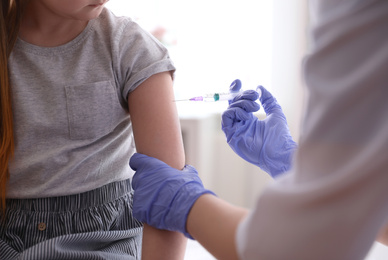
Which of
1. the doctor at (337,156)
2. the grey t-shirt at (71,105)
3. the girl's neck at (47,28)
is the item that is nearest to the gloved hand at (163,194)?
the grey t-shirt at (71,105)

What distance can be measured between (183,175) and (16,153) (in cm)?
47

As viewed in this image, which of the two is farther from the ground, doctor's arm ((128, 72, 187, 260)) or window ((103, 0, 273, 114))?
doctor's arm ((128, 72, 187, 260))

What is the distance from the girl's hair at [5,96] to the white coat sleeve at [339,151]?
30.6 inches

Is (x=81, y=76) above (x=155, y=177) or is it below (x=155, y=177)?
above

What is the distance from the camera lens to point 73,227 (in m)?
1.28

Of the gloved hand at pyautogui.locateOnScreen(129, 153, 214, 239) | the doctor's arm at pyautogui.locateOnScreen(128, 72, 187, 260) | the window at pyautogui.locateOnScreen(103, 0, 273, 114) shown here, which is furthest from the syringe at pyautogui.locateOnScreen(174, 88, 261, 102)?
the window at pyautogui.locateOnScreen(103, 0, 273, 114)

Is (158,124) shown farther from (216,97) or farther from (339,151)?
(339,151)

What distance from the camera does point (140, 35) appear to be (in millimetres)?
1351

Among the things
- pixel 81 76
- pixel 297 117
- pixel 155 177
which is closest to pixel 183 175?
pixel 155 177

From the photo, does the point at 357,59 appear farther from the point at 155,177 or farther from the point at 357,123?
the point at 155,177

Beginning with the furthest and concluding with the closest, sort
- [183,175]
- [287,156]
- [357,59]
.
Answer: [287,156]
[183,175]
[357,59]

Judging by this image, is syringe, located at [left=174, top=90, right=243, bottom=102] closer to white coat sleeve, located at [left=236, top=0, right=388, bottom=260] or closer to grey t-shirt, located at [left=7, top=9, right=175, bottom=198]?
grey t-shirt, located at [left=7, top=9, right=175, bottom=198]

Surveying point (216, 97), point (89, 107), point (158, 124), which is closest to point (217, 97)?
point (216, 97)

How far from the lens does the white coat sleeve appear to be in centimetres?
64
